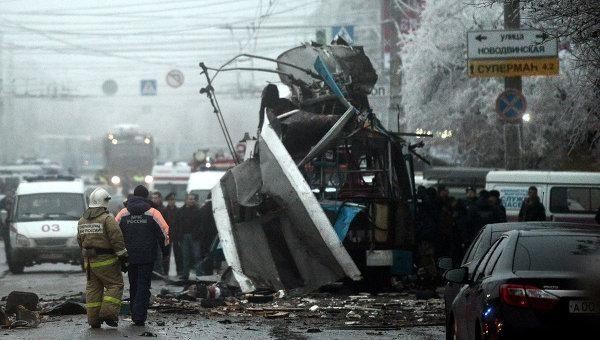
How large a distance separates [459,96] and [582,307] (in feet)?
103

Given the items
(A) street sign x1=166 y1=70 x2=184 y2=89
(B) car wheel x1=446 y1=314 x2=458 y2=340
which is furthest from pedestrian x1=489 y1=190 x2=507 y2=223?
(A) street sign x1=166 y1=70 x2=184 y2=89

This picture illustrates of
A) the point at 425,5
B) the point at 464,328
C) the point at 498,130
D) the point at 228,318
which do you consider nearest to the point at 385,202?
the point at 228,318

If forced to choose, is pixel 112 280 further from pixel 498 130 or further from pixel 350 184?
pixel 498 130

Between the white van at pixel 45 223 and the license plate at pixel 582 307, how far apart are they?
19.2 metres

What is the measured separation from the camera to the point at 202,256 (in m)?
24.7

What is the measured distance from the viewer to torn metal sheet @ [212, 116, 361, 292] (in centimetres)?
1725

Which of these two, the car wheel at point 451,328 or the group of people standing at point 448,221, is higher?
the group of people standing at point 448,221

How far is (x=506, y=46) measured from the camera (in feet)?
67.9

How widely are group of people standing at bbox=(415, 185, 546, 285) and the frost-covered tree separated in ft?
47.4

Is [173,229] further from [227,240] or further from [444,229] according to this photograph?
[227,240]

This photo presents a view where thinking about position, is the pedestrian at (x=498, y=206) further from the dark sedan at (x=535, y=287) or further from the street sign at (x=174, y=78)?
the street sign at (x=174, y=78)

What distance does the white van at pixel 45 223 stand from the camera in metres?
26.6

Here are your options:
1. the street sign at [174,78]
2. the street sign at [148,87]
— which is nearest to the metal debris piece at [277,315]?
the street sign at [174,78]

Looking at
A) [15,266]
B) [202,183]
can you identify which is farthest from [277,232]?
[202,183]
